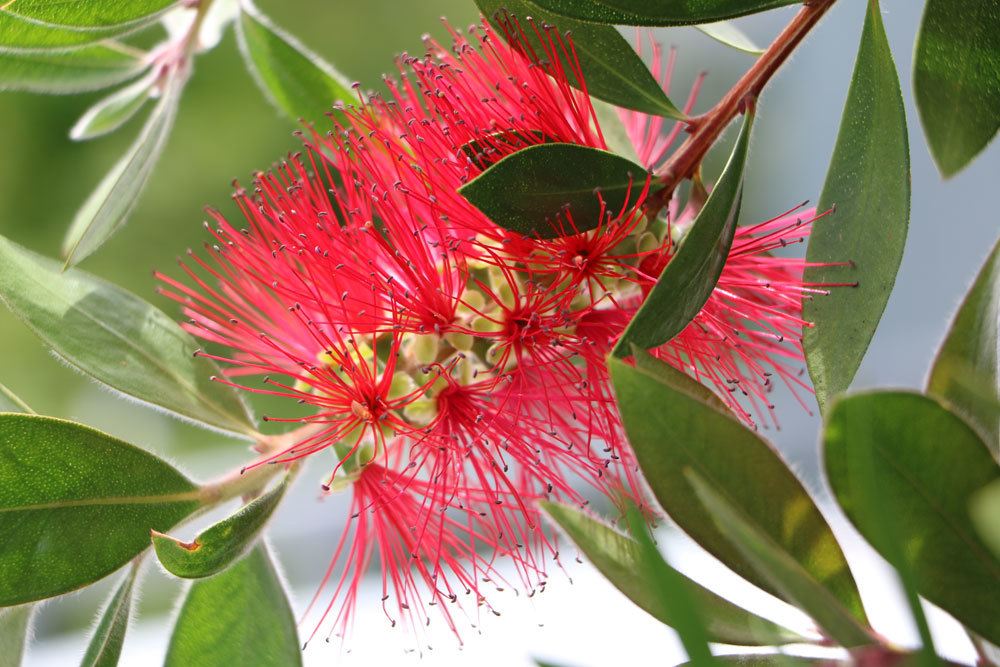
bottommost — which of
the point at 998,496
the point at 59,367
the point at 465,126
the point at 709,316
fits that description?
the point at 998,496

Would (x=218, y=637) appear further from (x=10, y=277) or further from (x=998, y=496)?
(x=998, y=496)

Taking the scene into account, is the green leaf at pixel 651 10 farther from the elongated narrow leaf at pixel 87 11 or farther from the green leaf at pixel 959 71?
the elongated narrow leaf at pixel 87 11

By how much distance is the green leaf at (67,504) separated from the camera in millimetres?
433

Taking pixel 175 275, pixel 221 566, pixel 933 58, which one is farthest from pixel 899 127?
pixel 175 275

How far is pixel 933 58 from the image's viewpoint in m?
0.42

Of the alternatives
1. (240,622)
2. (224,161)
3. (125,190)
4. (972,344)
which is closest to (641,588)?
(972,344)

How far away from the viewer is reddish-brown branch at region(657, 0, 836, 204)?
1.49 feet

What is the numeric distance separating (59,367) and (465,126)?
2998mm

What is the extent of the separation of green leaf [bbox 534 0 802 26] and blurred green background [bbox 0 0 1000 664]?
241cm

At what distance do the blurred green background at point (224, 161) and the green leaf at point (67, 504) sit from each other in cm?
231

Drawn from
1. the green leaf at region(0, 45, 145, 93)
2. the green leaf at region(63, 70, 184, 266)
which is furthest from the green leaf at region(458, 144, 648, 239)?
the green leaf at region(0, 45, 145, 93)

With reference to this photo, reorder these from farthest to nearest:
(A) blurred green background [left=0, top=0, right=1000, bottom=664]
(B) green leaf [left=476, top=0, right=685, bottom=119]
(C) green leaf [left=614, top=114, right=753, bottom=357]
→ (A) blurred green background [left=0, top=0, right=1000, bottom=664] → (B) green leaf [left=476, top=0, right=685, bottom=119] → (C) green leaf [left=614, top=114, right=753, bottom=357]

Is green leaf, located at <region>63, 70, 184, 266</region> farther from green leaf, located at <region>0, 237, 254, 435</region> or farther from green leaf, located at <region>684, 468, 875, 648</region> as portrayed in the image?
green leaf, located at <region>684, 468, 875, 648</region>

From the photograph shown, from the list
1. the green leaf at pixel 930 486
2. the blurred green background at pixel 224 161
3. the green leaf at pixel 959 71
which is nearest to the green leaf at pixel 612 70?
the green leaf at pixel 959 71
